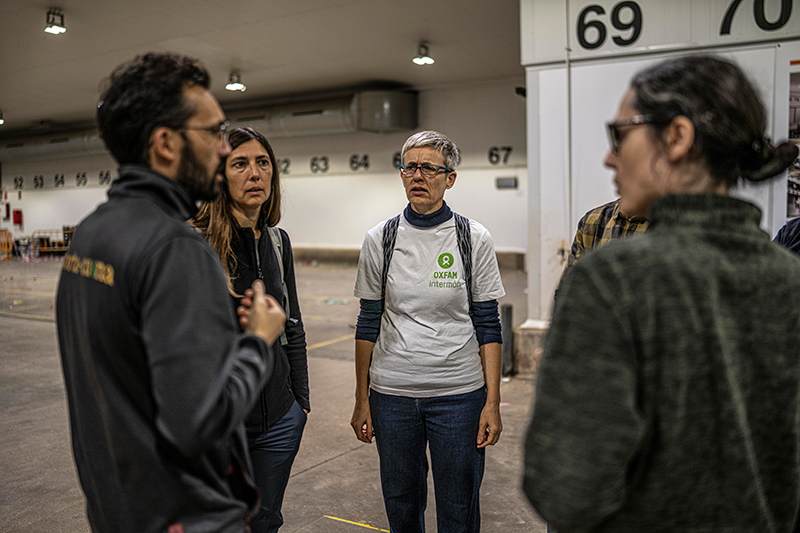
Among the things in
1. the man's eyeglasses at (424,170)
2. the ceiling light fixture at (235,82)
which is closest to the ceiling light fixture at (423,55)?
the ceiling light fixture at (235,82)

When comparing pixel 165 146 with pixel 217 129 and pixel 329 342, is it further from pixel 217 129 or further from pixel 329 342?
pixel 329 342

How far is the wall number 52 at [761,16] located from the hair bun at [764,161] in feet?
13.8

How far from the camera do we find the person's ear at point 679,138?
3.00ft

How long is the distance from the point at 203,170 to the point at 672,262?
35.1 inches

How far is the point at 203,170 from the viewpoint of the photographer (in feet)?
4.01

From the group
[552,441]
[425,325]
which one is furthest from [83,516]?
[552,441]

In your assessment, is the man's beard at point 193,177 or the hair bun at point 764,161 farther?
the man's beard at point 193,177

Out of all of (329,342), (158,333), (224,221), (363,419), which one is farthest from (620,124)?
(329,342)

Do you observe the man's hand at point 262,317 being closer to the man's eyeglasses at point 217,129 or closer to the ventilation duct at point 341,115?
the man's eyeglasses at point 217,129

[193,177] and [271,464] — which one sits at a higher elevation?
[193,177]

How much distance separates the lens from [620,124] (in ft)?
3.28

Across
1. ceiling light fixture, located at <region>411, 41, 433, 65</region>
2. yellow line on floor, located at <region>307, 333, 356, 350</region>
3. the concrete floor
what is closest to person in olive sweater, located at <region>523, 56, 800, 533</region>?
the concrete floor

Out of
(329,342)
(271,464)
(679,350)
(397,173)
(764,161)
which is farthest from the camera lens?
(397,173)

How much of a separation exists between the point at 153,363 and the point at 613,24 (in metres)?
4.90
